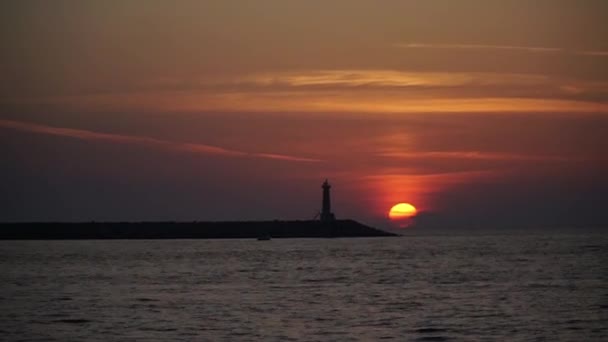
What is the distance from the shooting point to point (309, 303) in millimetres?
37000

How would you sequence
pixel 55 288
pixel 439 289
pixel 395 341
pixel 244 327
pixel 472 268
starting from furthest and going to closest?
pixel 472 268, pixel 55 288, pixel 439 289, pixel 244 327, pixel 395 341

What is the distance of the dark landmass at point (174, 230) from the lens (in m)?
135

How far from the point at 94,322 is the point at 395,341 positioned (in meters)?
9.35

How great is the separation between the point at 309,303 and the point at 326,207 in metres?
89.9

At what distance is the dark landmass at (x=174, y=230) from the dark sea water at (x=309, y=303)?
237ft

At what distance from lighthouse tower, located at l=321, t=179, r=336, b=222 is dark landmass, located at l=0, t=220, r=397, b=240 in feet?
9.94

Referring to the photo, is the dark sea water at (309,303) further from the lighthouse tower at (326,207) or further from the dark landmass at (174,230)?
the dark landmass at (174,230)

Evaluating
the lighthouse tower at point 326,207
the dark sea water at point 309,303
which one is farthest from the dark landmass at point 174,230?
the dark sea water at point 309,303

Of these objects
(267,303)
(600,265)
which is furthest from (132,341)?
(600,265)

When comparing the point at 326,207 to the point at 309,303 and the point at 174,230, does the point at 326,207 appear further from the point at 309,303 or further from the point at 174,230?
the point at 309,303

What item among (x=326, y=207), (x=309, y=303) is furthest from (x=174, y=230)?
(x=309, y=303)

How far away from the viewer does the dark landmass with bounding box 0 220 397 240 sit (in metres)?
135

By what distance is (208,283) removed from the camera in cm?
4816

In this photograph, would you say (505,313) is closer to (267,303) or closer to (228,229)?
(267,303)
